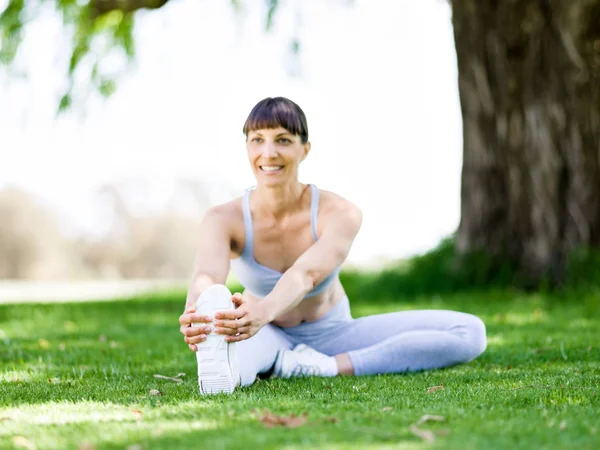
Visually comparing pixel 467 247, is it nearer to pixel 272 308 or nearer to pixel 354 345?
pixel 354 345

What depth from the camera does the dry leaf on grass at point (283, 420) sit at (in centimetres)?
221

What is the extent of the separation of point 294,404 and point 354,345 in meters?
1.04

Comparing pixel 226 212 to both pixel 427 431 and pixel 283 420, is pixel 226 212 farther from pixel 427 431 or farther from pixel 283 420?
pixel 427 431

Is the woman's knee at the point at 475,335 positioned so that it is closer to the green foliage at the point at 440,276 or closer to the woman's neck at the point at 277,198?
the woman's neck at the point at 277,198

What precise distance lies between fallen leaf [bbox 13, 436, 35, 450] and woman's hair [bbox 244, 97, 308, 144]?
1589mm

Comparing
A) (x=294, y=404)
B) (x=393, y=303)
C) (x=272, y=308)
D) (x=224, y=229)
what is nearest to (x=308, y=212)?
(x=224, y=229)

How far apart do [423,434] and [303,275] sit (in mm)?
1112

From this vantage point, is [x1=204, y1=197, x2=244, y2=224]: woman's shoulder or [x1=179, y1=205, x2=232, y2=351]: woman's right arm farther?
[x1=204, y1=197, x2=244, y2=224]: woman's shoulder

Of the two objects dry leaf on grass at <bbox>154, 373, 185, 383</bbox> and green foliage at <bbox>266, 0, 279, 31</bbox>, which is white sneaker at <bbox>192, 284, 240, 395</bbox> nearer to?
dry leaf on grass at <bbox>154, 373, 185, 383</bbox>

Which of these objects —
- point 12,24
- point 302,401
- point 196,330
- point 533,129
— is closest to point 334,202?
point 196,330

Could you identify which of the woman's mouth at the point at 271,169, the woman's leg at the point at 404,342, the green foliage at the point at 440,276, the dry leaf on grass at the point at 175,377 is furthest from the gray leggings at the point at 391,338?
the green foliage at the point at 440,276

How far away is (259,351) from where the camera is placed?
125 inches

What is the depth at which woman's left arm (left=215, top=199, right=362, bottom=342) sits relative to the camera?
2.83 m

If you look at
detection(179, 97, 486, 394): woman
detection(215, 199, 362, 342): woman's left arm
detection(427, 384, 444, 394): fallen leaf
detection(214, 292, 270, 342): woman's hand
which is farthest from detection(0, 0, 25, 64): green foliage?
detection(427, 384, 444, 394): fallen leaf
